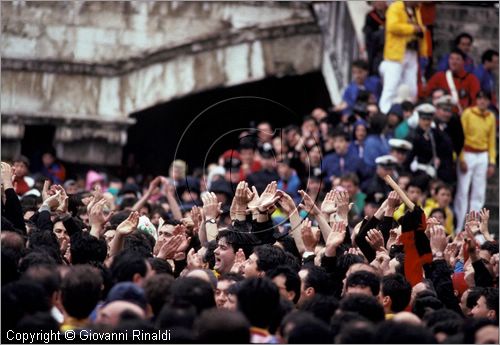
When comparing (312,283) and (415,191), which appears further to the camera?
(415,191)

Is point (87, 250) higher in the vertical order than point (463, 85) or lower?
higher

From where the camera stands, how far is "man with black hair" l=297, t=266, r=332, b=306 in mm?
12352

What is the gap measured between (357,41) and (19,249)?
12423 mm

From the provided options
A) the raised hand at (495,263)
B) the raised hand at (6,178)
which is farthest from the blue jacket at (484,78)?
the raised hand at (6,178)

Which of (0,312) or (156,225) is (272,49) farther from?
(0,312)

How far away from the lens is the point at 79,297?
10.6 metres

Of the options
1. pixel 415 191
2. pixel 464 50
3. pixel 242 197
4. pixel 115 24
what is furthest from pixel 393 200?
pixel 115 24

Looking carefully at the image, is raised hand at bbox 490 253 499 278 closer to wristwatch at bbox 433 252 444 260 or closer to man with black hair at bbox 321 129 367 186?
wristwatch at bbox 433 252 444 260

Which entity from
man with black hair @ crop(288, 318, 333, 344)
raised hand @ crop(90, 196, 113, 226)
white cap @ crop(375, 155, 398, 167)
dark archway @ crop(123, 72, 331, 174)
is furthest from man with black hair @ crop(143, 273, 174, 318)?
dark archway @ crop(123, 72, 331, 174)

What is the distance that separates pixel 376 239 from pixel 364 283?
231 centimetres

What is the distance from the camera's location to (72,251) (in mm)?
12820

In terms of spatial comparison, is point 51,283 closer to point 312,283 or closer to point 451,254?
point 312,283

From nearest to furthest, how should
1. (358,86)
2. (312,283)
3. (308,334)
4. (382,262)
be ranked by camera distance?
(308,334) < (312,283) < (382,262) < (358,86)

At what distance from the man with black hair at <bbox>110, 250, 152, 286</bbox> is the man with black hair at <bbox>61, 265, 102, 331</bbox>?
1.68 ft
